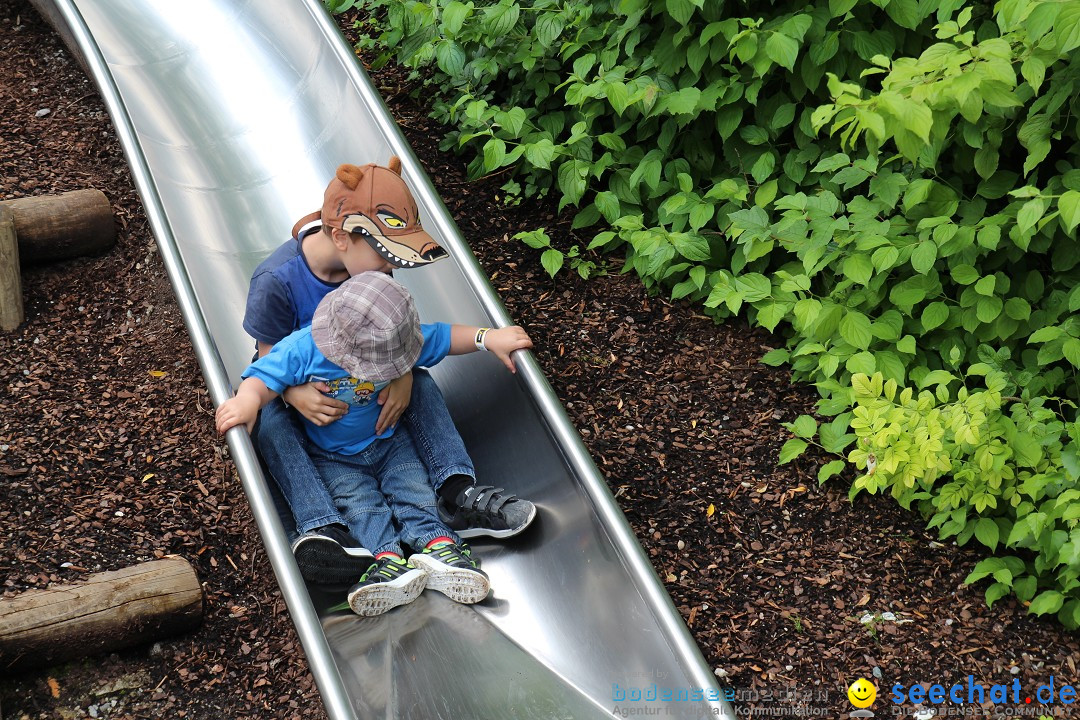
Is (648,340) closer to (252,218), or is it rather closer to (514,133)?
(514,133)

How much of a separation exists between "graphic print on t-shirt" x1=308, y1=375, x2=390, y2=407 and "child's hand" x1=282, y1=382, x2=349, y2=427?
0.04 feet

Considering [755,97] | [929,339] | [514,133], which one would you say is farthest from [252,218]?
[929,339]

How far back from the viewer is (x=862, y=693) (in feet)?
8.52

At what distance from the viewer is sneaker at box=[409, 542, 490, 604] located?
242 centimetres

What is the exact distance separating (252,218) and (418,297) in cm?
77

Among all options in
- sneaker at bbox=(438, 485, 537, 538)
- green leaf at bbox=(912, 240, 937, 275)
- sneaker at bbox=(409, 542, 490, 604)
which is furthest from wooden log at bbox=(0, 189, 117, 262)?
green leaf at bbox=(912, 240, 937, 275)

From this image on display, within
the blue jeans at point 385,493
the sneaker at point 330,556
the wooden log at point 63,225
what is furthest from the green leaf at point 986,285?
the wooden log at point 63,225

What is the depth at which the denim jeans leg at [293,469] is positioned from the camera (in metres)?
2.48

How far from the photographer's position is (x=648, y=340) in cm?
361

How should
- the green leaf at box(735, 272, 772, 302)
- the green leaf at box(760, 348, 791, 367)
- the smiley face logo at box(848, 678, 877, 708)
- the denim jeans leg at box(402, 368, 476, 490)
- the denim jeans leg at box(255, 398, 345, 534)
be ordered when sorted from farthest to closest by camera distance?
the green leaf at box(760, 348, 791, 367) < the green leaf at box(735, 272, 772, 302) < the denim jeans leg at box(402, 368, 476, 490) < the smiley face logo at box(848, 678, 877, 708) < the denim jeans leg at box(255, 398, 345, 534)

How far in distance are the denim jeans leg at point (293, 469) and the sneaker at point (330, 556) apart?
5 centimetres

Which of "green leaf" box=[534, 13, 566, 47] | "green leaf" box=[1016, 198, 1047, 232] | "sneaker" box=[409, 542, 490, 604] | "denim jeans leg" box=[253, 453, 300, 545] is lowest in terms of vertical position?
"sneaker" box=[409, 542, 490, 604]

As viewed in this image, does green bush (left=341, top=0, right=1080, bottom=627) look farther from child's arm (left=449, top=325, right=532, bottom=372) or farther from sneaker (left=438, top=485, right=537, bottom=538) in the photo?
sneaker (left=438, top=485, right=537, bottom=538)

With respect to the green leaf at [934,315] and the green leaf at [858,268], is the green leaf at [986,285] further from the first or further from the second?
the green leaf at [858,268]
